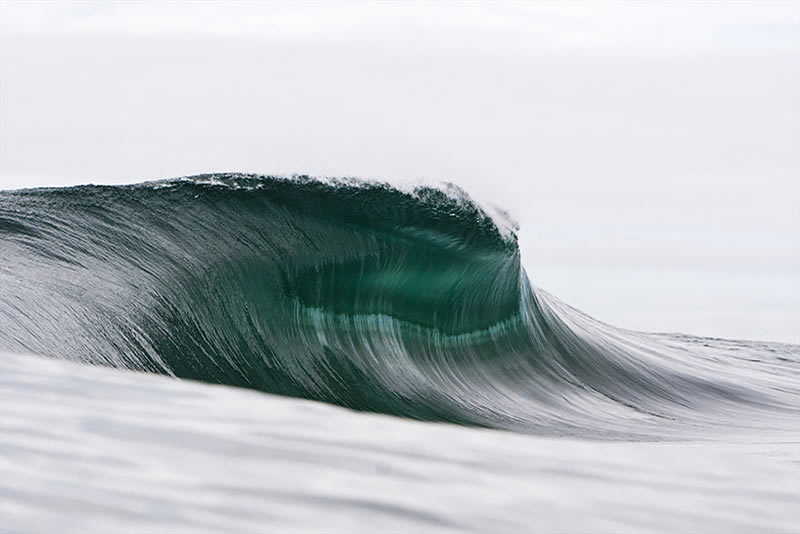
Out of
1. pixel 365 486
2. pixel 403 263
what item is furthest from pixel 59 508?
pixel 403 263

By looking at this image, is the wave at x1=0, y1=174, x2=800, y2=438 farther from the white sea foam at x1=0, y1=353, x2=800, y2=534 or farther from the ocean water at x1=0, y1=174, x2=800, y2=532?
the white sea foam at x1=0, y1=353, x2=800, y2=534

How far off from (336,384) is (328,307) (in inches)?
27.3

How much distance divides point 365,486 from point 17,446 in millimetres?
611

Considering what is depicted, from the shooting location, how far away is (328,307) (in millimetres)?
6465

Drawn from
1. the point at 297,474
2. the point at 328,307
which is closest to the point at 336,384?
the point at 328,307

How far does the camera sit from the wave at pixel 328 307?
4.89 m

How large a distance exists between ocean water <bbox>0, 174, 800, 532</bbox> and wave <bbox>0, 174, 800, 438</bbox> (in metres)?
0.02

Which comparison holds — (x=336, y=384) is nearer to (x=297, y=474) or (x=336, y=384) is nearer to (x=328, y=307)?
(x=328, y=307)

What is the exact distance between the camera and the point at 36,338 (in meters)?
3.95

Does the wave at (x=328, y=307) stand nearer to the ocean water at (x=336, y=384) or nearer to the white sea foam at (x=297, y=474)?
the ocean water at (x=336, y=384)

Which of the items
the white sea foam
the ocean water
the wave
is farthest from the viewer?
the wave

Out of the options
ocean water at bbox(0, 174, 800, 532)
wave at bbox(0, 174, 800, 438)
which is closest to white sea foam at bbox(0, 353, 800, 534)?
ocean water at bbox(0, 174, 800, 532)

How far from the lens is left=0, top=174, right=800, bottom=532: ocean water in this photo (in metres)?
1.76

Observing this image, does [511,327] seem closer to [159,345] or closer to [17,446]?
[159,345]
